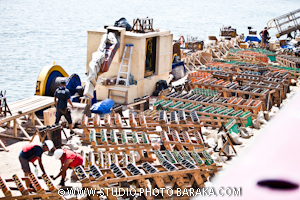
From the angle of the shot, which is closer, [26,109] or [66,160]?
[66,160]

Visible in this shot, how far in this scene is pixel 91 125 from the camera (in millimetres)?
11422

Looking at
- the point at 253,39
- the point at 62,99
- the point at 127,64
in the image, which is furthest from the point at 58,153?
the point at 253,39

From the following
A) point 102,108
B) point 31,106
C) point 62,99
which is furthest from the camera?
point 102,108

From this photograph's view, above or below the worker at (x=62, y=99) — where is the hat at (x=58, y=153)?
below

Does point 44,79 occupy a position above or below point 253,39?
below

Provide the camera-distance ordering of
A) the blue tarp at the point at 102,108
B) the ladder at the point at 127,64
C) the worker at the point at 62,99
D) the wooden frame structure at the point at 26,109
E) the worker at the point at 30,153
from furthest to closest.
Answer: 1. the ladder at the point at 127,64
2. the blue tarp at the point at 102,108
3. the wooden frame structure at the point at 26,109
4. the worker at the point at 62,99
5. the worker at the point at 30,153

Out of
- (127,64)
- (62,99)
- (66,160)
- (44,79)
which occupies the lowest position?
(66,160)

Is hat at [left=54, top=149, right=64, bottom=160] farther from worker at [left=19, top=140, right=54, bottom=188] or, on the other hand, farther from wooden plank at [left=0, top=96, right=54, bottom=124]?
wooden plank at [left=0, top=96, right=54, bottom=124]

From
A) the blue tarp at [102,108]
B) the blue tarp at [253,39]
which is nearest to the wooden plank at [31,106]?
the blue tarp at [102,108]

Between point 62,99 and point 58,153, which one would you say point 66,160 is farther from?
point 62,99

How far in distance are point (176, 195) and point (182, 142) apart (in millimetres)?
2752

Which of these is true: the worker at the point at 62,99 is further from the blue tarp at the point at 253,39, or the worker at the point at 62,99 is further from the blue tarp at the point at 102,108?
the blue tarp at the point at 253,39

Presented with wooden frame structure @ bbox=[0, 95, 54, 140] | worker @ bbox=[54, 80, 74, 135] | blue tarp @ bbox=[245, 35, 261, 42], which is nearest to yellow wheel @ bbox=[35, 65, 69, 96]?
wooden frame structure @ bbox=[0, 95, 54, 140]

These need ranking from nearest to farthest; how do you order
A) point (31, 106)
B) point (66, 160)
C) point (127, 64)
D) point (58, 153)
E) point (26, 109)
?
1. point (58, 153)
2. point (66, 160)
3. point (26, 109)
4. point (31, 106)
5. point (127, 64)
